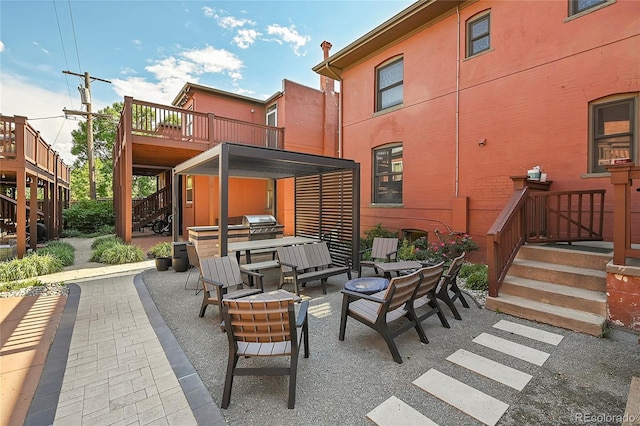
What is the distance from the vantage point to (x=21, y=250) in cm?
757

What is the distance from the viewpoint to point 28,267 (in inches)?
257

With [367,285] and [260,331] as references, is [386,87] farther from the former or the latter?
[260,331]

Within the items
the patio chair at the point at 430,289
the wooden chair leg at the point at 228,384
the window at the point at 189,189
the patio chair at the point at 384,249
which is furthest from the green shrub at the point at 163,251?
the patio chair at the point at 430,289

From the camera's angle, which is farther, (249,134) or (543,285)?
(249,134)

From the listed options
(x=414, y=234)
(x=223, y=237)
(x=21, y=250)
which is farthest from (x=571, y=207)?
(x=21, y=250)

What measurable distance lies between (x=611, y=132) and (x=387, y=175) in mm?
5251

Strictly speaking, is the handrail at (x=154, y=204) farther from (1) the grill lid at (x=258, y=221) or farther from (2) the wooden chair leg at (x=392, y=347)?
(2) the wooden chair leg at (x=392, y=347)

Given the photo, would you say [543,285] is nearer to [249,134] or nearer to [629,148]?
[629,148]

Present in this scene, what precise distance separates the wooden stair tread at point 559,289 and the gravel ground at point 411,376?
551 millimetres

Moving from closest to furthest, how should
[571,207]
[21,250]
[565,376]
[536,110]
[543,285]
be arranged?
[565,376] < [543,285] < [571,207] < [536,110] < [21,250]

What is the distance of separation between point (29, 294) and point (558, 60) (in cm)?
1171

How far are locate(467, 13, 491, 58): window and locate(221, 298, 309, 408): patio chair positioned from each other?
8315 mm

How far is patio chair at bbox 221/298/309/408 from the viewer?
2.32m

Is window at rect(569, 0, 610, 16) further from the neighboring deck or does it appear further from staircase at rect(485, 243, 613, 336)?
the neighboring deck
